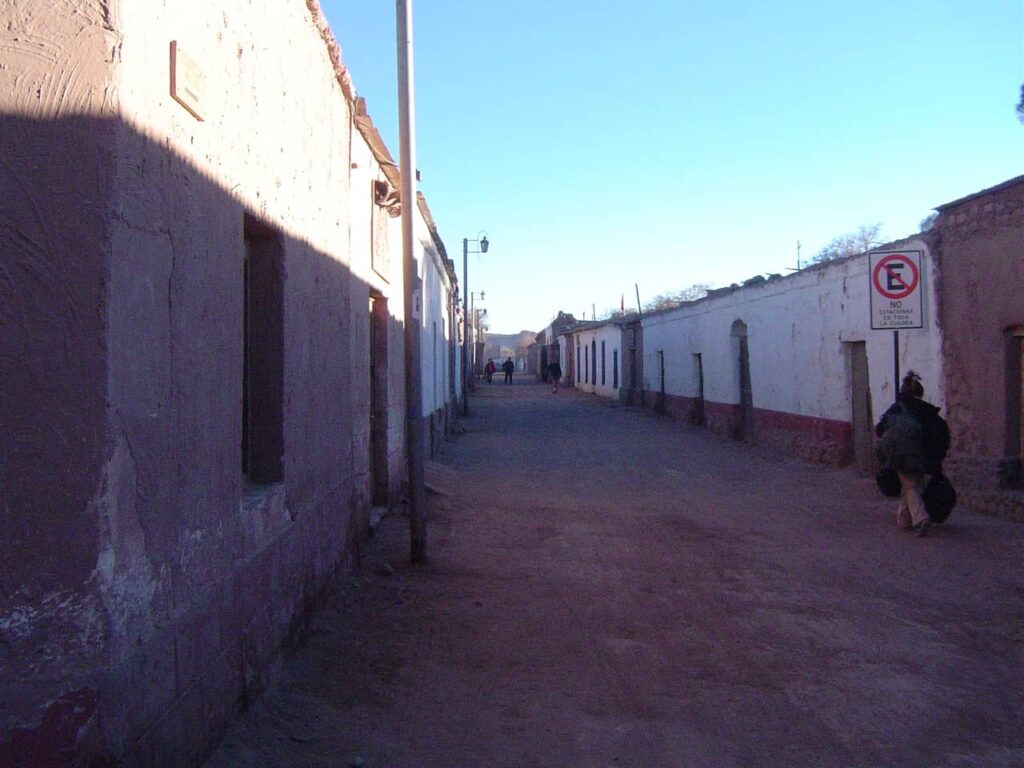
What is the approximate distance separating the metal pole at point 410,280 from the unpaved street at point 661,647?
1.49 feet

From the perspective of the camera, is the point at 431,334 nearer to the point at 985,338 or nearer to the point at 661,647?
the point at 985,338

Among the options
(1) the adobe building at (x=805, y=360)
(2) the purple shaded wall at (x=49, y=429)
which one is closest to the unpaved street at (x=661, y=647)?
(2) the purple shaded wall at (x=49, y=429)

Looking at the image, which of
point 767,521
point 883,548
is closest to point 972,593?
point 883,548

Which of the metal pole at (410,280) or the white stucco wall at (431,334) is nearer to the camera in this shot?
the metal pole at (410,280)

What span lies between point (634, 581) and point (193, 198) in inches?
198

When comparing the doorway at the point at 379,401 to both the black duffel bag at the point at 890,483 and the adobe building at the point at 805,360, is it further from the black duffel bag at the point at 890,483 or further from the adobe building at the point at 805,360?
the adobe building at the point at 805,360

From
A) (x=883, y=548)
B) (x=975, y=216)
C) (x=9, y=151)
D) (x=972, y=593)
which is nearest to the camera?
(x=9, y=151)

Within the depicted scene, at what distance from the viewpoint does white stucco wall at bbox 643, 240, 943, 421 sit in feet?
39.9

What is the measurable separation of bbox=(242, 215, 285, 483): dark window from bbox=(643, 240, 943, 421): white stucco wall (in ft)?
28.6

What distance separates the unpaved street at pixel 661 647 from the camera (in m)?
4.50

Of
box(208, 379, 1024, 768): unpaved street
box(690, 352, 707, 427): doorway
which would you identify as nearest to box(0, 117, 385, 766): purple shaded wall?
box(208, 379, 1024, 768): unpaved street

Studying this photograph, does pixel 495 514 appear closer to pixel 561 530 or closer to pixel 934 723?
pixel 561 530

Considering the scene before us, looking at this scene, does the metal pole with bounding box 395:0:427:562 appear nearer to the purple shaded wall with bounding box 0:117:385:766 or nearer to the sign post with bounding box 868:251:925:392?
the purple shaded wall with bounding box 0:117:385:766

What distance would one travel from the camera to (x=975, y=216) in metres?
10.6
